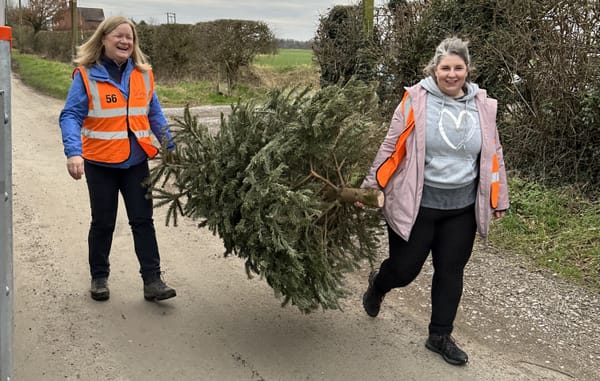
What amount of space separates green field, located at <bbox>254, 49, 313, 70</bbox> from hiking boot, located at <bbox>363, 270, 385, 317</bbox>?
47.8ft

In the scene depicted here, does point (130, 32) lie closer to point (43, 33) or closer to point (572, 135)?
point (572, 135)

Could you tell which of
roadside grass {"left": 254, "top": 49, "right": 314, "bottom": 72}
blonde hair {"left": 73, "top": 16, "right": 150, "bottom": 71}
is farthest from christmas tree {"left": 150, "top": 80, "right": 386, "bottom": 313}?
roadside grass {"left": 254, "top": 49, "right": 314, "bottom": 72}

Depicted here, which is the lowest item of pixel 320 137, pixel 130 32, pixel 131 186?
pixel 131 186

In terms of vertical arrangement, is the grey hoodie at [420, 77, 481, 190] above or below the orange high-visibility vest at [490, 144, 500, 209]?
above

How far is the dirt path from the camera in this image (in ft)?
12.4

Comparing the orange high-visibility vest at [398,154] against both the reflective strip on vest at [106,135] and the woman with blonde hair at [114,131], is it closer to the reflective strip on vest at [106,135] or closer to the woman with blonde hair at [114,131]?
the woman with blonde hair at [114,131]

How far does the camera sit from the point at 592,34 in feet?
22.4

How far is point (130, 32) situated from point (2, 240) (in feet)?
6.99

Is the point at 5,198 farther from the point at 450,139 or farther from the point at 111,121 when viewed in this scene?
the point at 450,139

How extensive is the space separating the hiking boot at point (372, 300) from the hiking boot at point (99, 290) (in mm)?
1928

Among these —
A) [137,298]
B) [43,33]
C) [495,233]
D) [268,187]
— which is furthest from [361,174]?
[43,33]

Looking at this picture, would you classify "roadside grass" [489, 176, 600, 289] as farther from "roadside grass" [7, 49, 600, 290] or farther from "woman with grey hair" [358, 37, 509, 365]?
"woman with grey hair" [358, 37, 509, 365]

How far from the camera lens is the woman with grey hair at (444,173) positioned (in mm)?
3750

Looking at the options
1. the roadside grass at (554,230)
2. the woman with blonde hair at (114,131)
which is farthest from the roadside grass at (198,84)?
the woman with blonde hair at (114,131)
